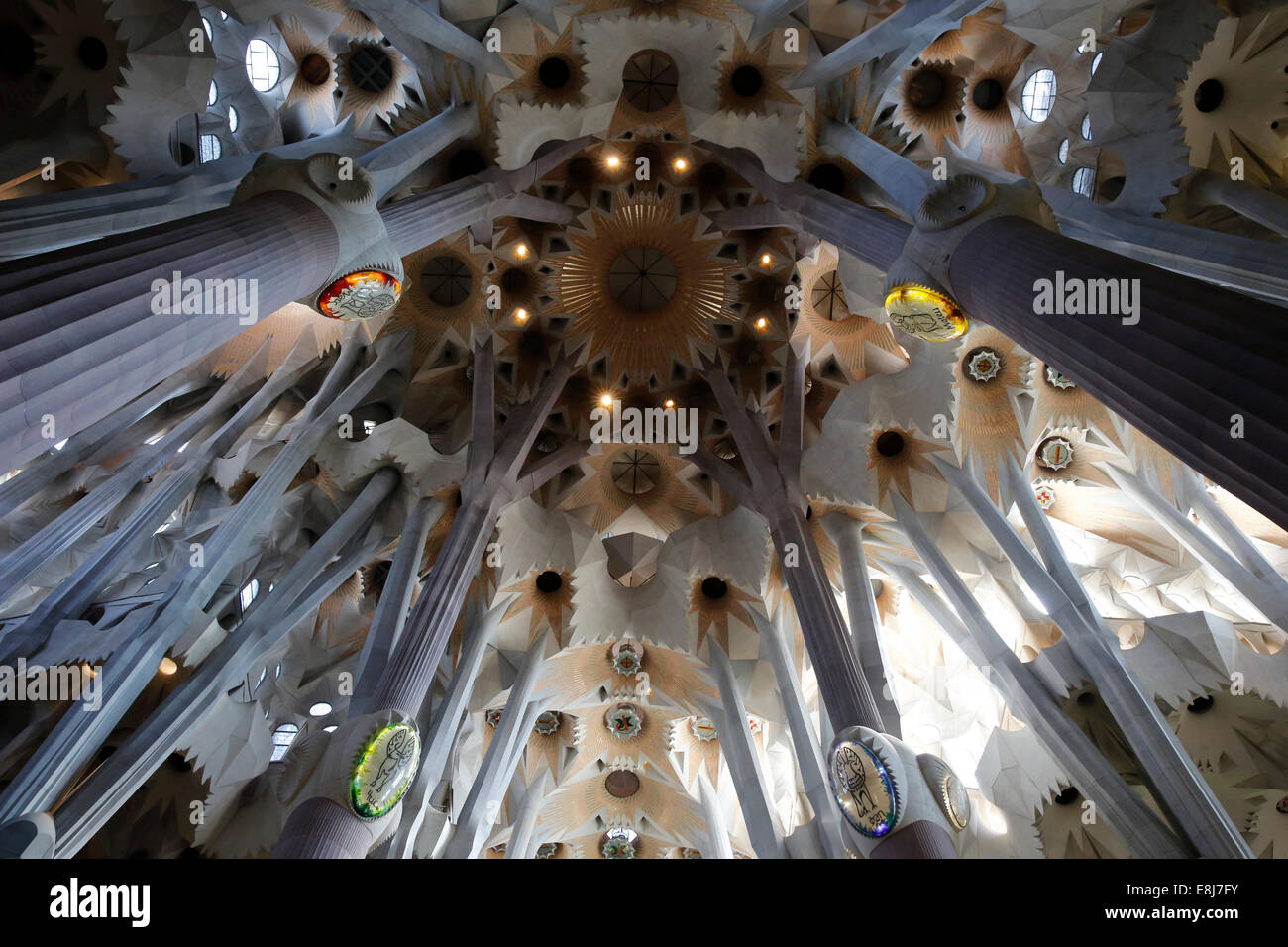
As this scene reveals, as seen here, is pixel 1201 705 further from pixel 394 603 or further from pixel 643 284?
pixel 394 603

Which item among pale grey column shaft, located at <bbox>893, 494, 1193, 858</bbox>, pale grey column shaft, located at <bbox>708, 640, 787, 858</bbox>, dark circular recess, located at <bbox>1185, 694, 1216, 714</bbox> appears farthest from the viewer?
dark circular recess, located at <bbox>1185, 694, 1216, 714</bbox>

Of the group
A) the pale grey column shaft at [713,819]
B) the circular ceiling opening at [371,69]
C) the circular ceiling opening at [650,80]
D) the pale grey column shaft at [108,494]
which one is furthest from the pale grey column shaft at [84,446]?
the pale grey column shaft at [713,819]

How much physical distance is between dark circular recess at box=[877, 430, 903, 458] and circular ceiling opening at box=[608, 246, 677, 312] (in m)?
5.47

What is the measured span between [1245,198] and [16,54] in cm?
1575

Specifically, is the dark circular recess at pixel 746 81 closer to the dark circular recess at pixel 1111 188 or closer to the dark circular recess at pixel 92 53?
the dark circular recess at pixel 1111 188

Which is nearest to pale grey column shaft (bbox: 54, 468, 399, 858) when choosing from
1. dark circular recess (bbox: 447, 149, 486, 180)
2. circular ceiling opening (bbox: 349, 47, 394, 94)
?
dark circular recess (bbox: 447, 149, 486, 180)

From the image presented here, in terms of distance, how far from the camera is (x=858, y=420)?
A: 45.6ft

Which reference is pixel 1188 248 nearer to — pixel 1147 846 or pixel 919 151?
pixel 919 151

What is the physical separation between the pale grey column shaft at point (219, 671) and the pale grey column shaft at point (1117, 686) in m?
9.88

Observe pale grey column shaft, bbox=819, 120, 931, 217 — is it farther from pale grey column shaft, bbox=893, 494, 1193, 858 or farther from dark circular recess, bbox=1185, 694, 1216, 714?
dark circular recess, bbox=1185, 694, 1216, 714

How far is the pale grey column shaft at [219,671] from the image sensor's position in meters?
8.48

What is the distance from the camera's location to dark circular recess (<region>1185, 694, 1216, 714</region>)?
1371 cm
